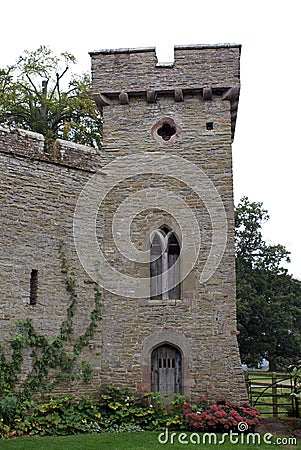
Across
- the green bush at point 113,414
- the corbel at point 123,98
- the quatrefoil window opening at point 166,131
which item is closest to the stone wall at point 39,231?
the green bush at point 113,414

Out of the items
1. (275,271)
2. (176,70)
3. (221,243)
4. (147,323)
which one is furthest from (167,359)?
(275,271)

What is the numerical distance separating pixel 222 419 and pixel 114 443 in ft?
7.25

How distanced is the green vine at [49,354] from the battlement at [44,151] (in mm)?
1869

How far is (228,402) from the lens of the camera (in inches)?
444

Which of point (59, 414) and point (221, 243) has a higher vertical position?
point (221, 243)

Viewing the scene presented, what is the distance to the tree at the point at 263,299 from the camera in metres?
25.9

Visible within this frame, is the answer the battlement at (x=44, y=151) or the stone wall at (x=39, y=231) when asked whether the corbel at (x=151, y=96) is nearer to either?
the battlement at (x=44, y=151)

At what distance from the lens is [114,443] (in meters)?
9.33

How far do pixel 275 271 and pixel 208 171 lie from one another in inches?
670

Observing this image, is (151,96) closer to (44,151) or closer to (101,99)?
(101,99)

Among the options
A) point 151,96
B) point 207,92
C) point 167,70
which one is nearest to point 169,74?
point 167,70

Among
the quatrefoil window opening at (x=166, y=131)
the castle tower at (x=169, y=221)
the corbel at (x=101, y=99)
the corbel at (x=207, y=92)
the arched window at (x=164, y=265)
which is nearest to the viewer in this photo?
the castle tower at (x=169, y=221)

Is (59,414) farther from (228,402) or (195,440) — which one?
(228,402)

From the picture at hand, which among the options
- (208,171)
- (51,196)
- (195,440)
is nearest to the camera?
(195,440)
